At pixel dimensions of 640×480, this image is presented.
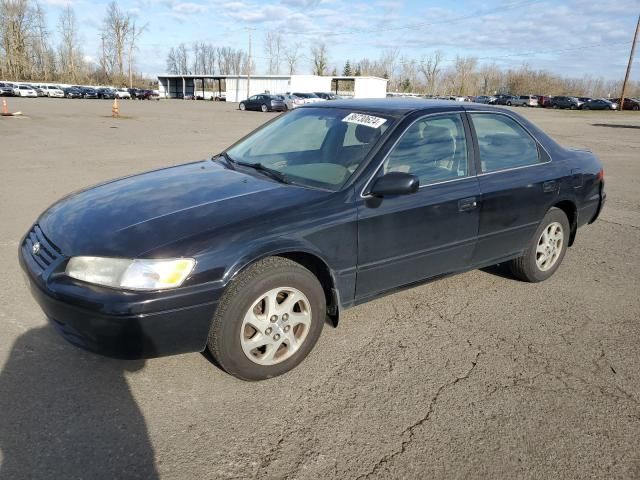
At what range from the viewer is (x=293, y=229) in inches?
111

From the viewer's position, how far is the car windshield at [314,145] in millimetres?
3314

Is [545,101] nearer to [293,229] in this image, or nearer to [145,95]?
[145,95]

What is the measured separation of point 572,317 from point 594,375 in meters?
0.87

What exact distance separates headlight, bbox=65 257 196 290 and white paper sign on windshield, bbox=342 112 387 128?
1684 millimetres

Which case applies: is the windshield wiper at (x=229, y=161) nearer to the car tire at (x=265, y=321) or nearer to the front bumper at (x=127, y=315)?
the car tire at (x=265, y=321)

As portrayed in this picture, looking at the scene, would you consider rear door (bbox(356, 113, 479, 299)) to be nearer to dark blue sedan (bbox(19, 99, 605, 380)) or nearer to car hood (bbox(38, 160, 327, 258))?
dark blue sedan (bbox(19, 99, 605, 380))

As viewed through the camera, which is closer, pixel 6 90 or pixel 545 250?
pixel 545 250

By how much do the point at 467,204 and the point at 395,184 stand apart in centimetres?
85

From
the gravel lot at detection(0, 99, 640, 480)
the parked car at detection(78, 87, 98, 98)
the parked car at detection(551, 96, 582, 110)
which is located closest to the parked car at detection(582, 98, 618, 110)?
the parked car at detection(551, 96, 582, 110)

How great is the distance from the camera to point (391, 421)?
2.58 meters

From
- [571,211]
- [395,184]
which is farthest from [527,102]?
[395,184]

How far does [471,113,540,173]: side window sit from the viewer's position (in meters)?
3.89

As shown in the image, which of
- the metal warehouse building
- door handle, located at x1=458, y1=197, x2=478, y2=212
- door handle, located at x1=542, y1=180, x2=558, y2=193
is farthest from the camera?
the metal warehouse building

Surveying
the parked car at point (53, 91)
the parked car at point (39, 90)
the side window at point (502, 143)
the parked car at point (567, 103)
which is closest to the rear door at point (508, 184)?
the side window at point (502, 143)
